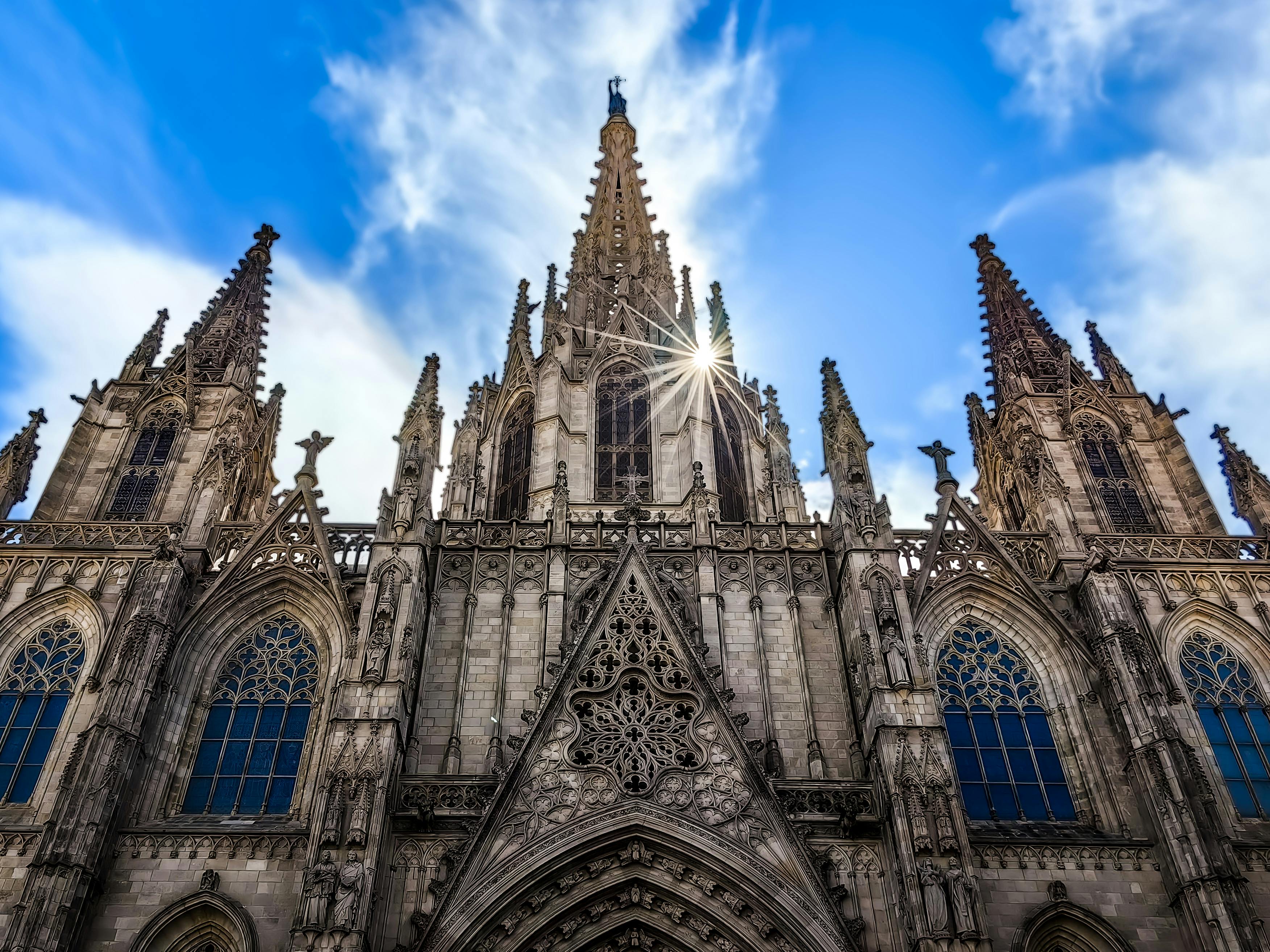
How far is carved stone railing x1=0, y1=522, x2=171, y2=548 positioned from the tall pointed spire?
1848 cm

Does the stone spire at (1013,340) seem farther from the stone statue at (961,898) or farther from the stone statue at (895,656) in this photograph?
the stone statue at (961,898)

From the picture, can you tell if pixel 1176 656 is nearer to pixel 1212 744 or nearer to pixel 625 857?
pixel 1212 744

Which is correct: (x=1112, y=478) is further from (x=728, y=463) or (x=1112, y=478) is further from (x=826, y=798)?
(x=826, y=798)

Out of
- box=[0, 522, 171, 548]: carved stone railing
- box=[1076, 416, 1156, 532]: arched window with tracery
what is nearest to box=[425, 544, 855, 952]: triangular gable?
box=[0, 522, 171, 548]: carved stone railing

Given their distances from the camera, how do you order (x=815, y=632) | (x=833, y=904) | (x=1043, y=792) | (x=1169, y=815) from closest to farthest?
(x=833, y=904) < (x=1169, y=815) < (x=1043, y=792) < (x=815, y=632)

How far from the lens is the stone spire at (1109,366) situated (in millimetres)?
29875

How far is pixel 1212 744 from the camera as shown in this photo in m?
20.5

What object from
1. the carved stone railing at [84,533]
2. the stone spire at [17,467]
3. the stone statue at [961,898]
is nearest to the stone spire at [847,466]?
the stone statue at [961,898]

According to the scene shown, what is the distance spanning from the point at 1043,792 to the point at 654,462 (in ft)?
44.8

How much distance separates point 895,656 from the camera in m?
18.5

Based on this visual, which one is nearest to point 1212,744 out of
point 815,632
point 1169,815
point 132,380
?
point 1169,815

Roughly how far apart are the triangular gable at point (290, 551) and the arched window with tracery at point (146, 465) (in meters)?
4.03

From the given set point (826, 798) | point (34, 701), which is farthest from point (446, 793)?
point (34, 701)

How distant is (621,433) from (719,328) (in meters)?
8.50
